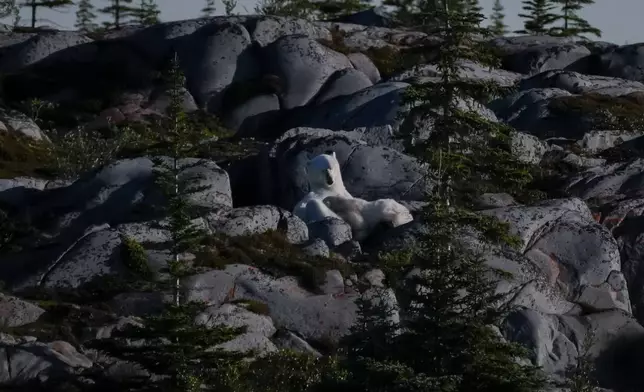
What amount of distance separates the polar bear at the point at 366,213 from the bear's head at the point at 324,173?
0.30 meters

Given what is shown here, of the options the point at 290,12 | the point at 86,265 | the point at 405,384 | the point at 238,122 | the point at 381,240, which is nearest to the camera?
the point at 405,384

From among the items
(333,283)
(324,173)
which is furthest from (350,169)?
(333,283)

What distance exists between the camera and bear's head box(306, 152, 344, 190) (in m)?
25.7

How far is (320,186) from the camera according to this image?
25828 mm

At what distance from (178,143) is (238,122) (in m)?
27.4

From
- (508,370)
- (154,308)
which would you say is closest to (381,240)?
(154,308)

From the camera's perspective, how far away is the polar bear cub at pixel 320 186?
2519 cm

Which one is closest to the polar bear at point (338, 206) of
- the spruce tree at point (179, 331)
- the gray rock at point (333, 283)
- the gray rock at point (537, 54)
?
the gray rock at point (333, 283)

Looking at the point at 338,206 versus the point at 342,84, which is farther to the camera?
the point at 342,84

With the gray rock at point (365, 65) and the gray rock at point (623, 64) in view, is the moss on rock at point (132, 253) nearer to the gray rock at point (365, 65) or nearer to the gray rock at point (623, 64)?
the gray rock at point (365, 65)

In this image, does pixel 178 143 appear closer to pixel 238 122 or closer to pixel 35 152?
pixel 35 152

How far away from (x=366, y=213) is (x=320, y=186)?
3.68 feet

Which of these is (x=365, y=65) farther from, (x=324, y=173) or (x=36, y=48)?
(x=324, y=173)

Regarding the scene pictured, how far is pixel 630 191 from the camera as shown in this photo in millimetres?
28203
